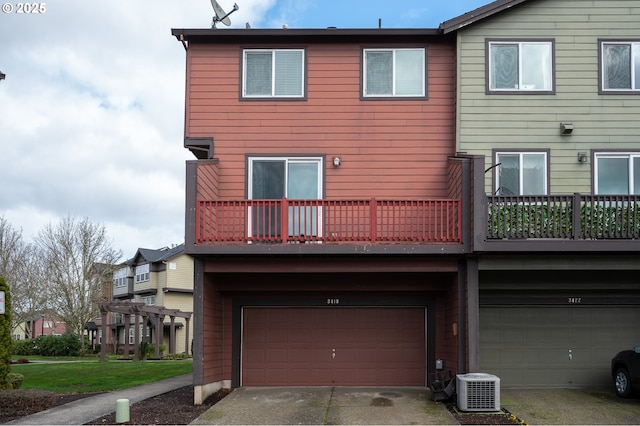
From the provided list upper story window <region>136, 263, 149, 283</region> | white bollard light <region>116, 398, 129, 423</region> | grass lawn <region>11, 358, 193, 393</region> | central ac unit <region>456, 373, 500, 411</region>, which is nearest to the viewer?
white bollard light <region>116, 398, 129, 423</region>

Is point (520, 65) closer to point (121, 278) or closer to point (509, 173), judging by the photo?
point (509, 173)

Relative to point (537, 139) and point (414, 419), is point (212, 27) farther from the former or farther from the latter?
point (414, 419)

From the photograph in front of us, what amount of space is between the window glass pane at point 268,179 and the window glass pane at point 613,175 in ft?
22.7

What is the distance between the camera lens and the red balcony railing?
13.8m

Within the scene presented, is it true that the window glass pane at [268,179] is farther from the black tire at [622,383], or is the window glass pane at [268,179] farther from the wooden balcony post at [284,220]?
the black tire at [622,383]

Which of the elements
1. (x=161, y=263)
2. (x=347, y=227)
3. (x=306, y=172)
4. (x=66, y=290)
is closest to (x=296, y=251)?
(x=347, y=227)

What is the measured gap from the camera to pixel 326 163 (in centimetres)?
1590

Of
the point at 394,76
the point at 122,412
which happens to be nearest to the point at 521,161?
the point at 394,76

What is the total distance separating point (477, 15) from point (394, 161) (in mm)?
3609

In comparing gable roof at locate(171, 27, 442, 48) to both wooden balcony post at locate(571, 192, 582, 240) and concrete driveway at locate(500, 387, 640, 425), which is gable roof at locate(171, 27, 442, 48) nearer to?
wooden balcony post at locate(571, 192, 582, 240)

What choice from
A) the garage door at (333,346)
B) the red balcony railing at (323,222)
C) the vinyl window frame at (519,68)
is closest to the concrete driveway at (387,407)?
the garage door at (333,346)

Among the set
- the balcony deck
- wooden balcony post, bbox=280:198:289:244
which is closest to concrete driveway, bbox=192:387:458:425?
wooden balcony post, bbox=280:198:289:244

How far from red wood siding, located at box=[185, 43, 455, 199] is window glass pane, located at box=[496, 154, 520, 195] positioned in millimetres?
1183

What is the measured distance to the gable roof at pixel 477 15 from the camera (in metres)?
15.4
